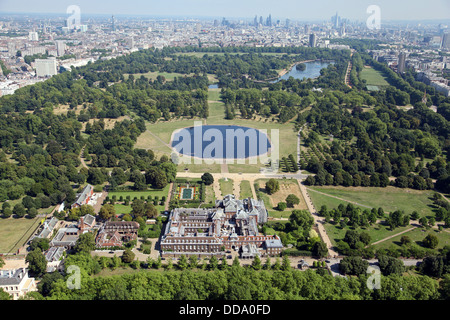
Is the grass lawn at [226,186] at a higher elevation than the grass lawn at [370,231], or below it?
higher

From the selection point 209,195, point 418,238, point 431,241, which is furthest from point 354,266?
point 209,195

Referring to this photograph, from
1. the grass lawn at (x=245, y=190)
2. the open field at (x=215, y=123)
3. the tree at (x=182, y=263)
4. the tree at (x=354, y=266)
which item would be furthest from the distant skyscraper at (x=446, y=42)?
the tree at (x=182, y=263)

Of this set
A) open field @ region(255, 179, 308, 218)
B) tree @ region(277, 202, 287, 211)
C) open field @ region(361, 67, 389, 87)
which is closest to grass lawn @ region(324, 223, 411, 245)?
open field @ region(255, 179, 308, 218)

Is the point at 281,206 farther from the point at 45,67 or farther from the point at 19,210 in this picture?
the point at 45,67

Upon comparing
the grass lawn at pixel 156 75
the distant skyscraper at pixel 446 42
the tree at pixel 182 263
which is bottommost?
the tree at pixel 182 263

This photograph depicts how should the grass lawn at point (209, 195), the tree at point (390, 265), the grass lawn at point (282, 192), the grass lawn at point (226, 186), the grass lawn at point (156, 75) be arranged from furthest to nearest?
the grass lawn at point (156, 75)
the grass lawn at point (226, 186)
the grass lawn at point (209, 195)
the grass lawn at point (282, 192)
the tree at point (390, 265)

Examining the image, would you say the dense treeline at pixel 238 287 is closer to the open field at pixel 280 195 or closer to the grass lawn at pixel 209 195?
the open field at pixel 280 195
